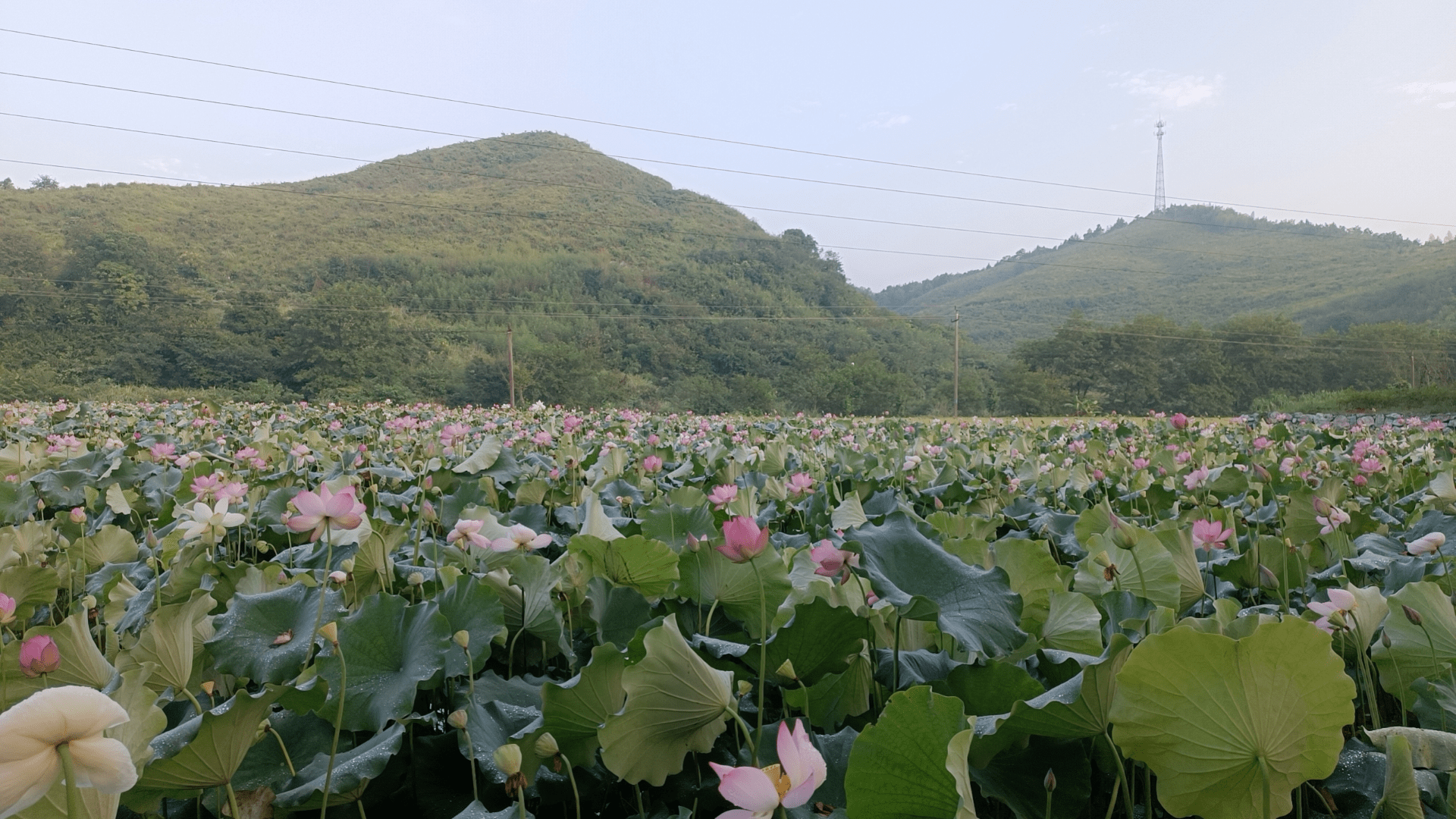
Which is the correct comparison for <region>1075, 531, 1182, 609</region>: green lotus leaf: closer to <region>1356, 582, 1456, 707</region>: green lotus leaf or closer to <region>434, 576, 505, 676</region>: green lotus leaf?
<region>1356, 582, 1456, 707</region>: green lotus leaf

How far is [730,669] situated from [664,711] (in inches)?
7.5

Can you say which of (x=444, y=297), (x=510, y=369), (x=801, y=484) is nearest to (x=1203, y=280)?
(x=444, y=297)

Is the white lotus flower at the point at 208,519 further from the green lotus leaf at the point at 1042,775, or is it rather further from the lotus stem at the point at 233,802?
the green lotus leaf at the point at 1042,775

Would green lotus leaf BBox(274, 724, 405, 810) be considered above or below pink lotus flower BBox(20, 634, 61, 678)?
below

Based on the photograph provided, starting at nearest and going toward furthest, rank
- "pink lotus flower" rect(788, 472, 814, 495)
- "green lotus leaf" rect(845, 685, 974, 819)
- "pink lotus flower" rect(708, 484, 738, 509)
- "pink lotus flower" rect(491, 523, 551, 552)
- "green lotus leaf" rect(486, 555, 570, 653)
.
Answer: "green lotus leaf" rect(845, 685, 974, 819) → "green lotus leaf" rect(486, 555, 570, 653) → "pink lotus flower" rect(491, 523, 551, 552) → "pink lotus flower" rect(708, 484, 738, 509) → "pink lotus flower" rect(788, 472, 814, 495)

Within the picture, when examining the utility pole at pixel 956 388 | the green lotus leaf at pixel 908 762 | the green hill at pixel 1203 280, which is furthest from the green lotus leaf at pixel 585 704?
the green hill at pixel 1203 280

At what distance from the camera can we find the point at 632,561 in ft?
3.30

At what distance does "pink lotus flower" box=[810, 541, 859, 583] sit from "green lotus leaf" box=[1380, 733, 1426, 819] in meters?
0.43

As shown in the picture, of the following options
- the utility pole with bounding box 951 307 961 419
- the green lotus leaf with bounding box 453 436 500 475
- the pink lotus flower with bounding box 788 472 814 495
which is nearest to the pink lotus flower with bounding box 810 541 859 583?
the pink lotus flower with bounding box 788 472 814 495

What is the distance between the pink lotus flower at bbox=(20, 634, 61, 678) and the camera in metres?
0.68

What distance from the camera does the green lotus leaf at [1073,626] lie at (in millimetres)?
852

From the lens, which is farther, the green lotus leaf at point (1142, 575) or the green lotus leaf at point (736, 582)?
the green lotus leaf at point (1142, 575)

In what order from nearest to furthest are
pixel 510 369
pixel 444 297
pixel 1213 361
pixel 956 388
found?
pixel 510 369
pixel 956 388
pixel 1213 361
pixel 444 297

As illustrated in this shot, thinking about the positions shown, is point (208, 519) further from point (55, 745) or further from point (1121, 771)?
point (1121, 771)
